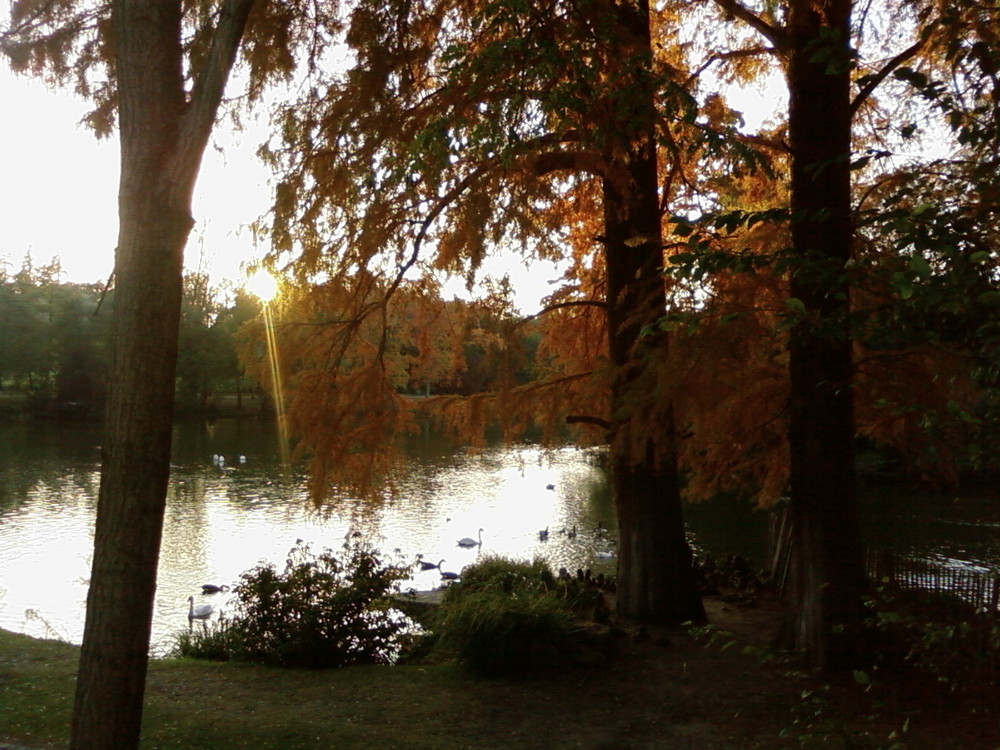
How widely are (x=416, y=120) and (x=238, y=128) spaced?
151 centimetres

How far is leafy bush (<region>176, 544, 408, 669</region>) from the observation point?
8336 mm

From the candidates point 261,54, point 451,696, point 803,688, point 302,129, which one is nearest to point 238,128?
point 261,54

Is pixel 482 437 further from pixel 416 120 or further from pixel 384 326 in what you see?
pixel 416 120

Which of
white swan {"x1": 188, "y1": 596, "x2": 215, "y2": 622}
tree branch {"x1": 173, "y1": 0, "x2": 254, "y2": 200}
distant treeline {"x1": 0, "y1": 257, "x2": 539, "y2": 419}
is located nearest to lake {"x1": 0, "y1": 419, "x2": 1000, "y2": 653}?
white swan {"x1": 188, "y1": 596, "x2": 215, "y2": 622}

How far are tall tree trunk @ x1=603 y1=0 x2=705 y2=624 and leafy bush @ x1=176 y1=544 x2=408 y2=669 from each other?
7.57ft

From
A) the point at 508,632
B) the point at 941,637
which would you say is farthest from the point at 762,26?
the point at 941,637

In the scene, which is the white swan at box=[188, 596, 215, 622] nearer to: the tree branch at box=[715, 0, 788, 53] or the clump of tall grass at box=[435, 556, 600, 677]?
the clump of tall grass at box=[435, 556, 600, 677]

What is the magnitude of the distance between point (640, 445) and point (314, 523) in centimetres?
809

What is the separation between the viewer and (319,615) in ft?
27.5

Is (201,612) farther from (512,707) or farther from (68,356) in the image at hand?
(68,356)

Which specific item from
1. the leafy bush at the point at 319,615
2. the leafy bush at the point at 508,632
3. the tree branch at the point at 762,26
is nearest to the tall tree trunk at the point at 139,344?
the leafy bush at the point at 508,632

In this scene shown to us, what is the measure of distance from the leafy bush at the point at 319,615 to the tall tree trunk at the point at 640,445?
2306 mm

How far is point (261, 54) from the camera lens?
634cm

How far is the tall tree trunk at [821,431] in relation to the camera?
273 inches
